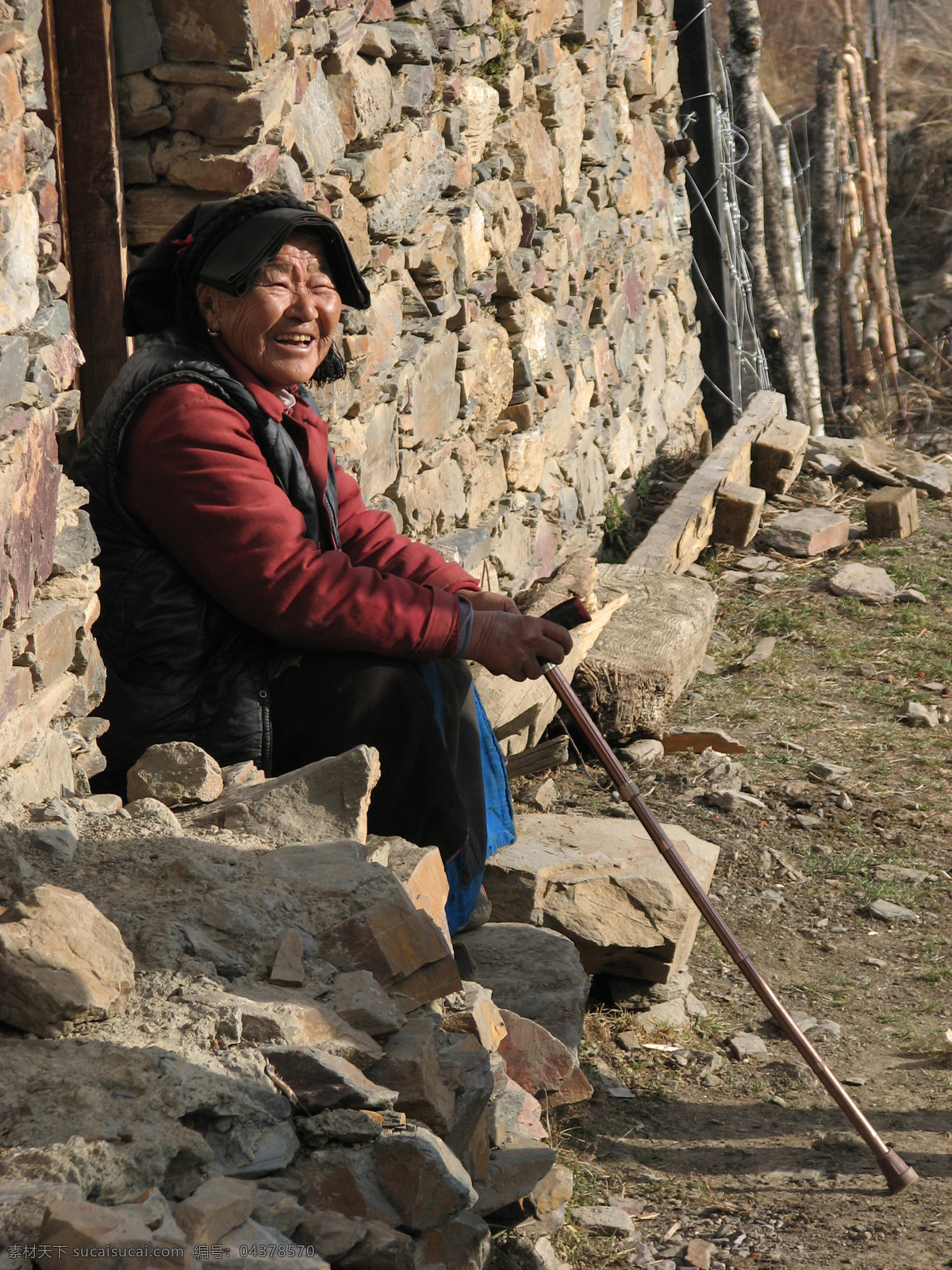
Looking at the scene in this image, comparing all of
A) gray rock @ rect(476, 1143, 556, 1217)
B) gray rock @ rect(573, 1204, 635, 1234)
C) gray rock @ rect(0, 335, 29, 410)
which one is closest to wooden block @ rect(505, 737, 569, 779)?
gray rock @ rect(573, 1204, 635, 1234)

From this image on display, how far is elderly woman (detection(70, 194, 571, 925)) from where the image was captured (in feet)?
7.91

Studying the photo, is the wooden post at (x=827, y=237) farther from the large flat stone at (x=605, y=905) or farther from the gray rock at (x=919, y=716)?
the large flat stone at (x=605, y=905)

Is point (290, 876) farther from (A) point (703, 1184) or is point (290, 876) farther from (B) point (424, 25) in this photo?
(B) point (424, 25)

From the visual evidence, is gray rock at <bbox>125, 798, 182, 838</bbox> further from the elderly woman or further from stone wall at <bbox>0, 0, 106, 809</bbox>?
the elderly woman

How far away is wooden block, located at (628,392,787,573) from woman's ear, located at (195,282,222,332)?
2.71 meters

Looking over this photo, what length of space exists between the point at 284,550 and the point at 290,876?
732 mm

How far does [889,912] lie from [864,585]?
2516mm

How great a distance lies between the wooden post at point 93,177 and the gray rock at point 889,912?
241 cm

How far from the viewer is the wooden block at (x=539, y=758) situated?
381cm

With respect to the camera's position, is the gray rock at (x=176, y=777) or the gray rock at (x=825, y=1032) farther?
the gray rock at (x=825, y=1032)

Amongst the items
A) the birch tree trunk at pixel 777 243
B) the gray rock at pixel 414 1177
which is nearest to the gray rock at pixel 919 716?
the gray rock at pixel 414 1177

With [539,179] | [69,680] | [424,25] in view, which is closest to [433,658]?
[69,680]

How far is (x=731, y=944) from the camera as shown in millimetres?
2627

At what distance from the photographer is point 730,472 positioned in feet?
20.9
